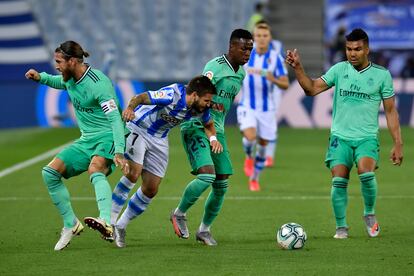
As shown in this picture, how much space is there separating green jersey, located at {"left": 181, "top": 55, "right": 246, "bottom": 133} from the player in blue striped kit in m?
0.32

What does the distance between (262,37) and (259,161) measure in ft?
5.98

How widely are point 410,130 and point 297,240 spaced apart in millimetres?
15187

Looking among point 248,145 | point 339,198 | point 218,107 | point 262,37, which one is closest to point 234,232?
point 339,198

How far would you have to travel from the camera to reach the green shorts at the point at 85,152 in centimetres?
980

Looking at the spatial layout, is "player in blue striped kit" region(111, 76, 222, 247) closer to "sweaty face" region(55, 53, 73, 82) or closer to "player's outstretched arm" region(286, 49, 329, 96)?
"sweaty face" region(55, 53, 73, 82)

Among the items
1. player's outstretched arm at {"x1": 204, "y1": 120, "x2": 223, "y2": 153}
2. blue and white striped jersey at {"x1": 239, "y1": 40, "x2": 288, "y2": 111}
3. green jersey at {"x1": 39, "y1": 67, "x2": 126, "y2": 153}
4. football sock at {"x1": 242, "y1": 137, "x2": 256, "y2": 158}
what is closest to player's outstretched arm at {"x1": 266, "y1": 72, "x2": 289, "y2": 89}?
blue and white striped jersey at {"x1": 239, "y1": 40, "x2": 288, "y2": 111}

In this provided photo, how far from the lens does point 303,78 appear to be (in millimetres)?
10211

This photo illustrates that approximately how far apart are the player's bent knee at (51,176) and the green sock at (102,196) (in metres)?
0.33

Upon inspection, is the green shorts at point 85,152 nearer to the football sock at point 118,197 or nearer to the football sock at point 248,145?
the football sock at point 118,197

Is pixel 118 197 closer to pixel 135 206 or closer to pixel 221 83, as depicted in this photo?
pixel 135 206

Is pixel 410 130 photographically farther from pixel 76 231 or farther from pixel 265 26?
pixel 76 231

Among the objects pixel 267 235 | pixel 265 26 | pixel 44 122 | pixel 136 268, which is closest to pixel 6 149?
pixel 44 122

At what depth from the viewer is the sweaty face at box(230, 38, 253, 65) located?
10164 mm

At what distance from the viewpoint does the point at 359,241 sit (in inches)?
402
